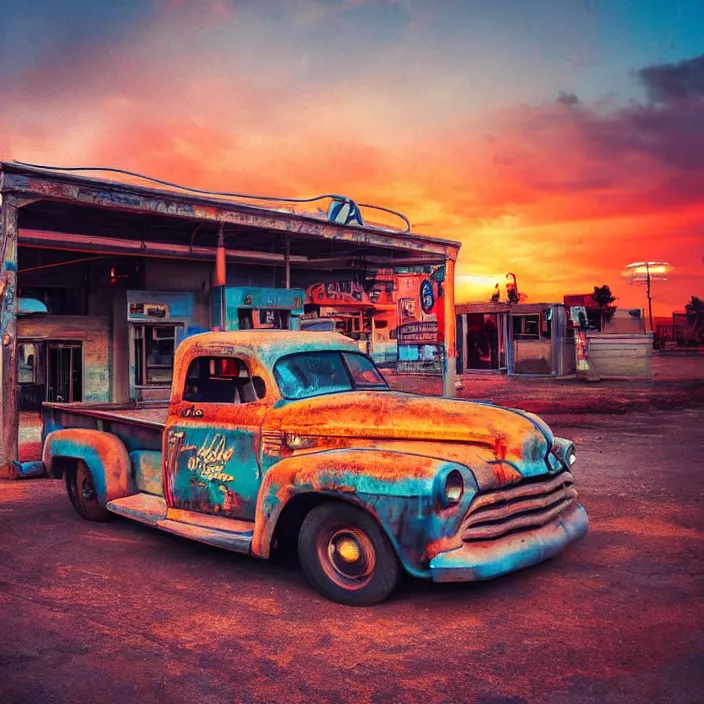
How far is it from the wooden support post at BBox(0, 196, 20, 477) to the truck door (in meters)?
4.80

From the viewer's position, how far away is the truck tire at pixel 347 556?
14.5 ft

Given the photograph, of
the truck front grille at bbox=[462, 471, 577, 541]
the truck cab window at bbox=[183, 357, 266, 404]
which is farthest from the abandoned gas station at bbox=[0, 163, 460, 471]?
the truck front grille at bbox=[462, 471, 577, 541]

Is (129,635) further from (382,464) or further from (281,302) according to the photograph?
(281,302)

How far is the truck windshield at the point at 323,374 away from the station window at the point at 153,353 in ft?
34.0

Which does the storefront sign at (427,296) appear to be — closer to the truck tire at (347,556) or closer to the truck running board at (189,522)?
the truck running board at (189,522)

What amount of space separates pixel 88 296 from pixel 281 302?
511 centimetres

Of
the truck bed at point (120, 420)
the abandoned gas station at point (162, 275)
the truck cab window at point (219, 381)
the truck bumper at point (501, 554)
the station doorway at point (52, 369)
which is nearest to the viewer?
the truck bumper at point (501, 554)

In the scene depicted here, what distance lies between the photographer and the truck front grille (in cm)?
438

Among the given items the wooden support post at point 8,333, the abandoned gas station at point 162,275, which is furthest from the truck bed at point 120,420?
the abandoned gas station at point 162,275

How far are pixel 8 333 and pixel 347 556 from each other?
6.83 m

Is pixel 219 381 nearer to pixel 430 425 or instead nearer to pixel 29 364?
pixel 430 425

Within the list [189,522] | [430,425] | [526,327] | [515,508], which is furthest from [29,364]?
[526,327]

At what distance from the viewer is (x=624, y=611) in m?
4.38

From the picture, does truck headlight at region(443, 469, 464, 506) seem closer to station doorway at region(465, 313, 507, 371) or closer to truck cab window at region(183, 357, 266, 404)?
truck cab window at region(183, 357, 266, 404)
